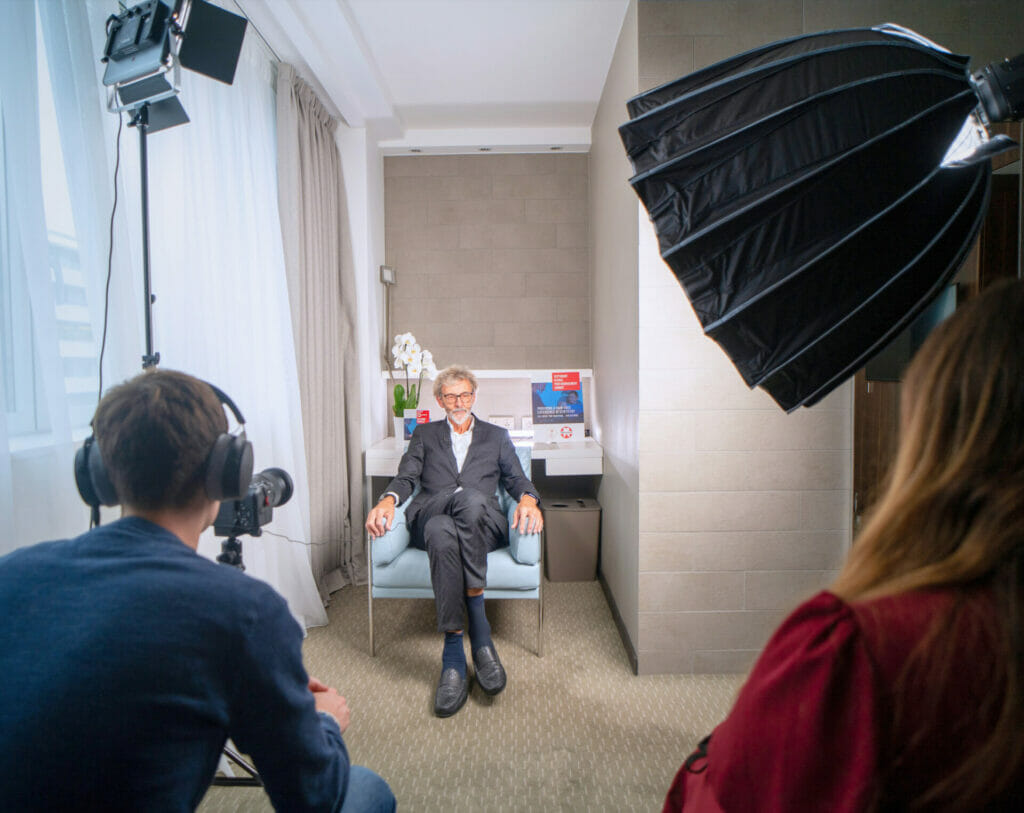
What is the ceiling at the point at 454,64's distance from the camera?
92.7 inches

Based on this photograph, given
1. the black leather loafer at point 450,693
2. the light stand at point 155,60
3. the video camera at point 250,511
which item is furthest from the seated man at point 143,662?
the black leather loafer at point 450,693

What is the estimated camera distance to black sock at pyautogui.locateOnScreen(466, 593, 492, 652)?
221 centimetres

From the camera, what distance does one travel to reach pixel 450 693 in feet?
6.62

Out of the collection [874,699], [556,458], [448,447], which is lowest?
[556,458]

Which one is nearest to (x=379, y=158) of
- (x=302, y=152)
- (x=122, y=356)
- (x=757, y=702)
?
(x=302, y=152)

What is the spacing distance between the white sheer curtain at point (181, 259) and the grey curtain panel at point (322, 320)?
3.8 inches

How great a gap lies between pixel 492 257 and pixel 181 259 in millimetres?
2104

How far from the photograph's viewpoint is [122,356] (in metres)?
1.58

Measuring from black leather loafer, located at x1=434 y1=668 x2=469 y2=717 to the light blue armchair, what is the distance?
0.34 m

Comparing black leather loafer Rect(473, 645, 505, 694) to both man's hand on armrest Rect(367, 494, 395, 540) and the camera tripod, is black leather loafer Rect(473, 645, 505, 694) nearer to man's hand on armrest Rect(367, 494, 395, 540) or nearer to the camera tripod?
man's hand on armrest Rect(367, 494, 395, 540)

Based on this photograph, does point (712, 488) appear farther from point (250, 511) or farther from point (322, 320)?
point (322, 320)

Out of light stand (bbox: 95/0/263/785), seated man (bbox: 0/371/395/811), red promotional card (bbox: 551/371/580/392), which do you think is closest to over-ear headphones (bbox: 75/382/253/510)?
seated man (bbox: 0/371/395/811)

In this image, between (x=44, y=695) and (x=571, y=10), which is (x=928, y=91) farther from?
(x=571, y=10)

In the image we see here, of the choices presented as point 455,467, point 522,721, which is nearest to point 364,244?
point 455,467
